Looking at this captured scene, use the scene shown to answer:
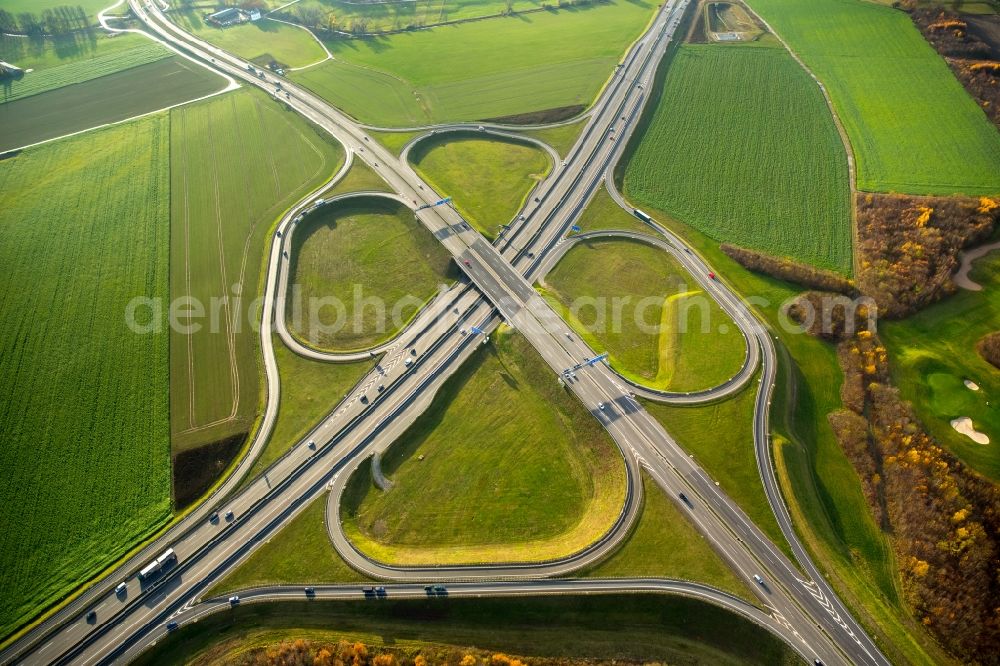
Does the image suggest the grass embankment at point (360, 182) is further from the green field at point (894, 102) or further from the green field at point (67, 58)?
the green field at point (894, 102)

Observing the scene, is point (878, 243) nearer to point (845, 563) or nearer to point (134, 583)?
point (845, 563)

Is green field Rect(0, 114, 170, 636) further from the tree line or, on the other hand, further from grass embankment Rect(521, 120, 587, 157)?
grass embankment Rect(521, 120, 587, 157)

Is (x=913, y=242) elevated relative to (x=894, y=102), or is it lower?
lower

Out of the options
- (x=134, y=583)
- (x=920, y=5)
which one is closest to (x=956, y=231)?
(x=920, y=5)

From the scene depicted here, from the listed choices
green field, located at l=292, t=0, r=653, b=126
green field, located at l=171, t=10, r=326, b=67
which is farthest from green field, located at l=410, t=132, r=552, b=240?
green field, located at l=171, t=10, r=326, b=67

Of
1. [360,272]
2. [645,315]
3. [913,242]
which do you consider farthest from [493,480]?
[913,242]

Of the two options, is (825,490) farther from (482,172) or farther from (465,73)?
(465,73)
